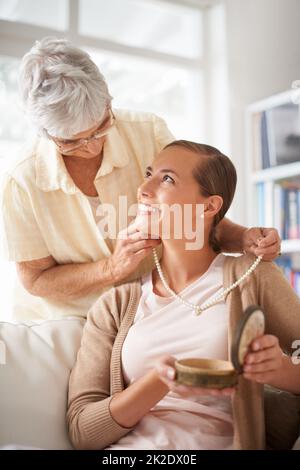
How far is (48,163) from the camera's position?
125 cm

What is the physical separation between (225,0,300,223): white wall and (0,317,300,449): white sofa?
0.56 meters

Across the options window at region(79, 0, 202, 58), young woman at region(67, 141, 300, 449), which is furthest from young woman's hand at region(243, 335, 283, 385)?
window at region(79, 0, 202, 58)

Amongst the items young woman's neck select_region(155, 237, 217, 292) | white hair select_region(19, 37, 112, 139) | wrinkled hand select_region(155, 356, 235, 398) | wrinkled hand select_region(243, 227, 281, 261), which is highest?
white hair select_region(19, 37, 112, 139)

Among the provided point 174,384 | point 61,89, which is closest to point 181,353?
point 174,384

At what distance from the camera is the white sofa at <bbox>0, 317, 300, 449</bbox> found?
3.44ft

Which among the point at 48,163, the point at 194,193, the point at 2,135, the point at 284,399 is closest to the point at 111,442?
the point at 284,399

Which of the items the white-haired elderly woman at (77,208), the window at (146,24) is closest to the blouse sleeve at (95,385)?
the white-haired elderly woman at (77,208)

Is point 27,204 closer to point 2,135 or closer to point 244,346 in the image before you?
point 2,135

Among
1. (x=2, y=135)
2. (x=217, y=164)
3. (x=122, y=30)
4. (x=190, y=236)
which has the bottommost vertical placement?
(x=190, y=236)

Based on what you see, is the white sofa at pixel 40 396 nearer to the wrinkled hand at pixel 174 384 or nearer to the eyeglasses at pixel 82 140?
the wrinkled hand at pixel 174 384

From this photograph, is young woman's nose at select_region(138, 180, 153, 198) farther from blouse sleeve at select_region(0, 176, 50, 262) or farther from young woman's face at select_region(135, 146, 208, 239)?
blouse sleeve at select_region(0, 176, 50, 262)

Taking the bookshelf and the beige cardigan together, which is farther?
the bookshelf
